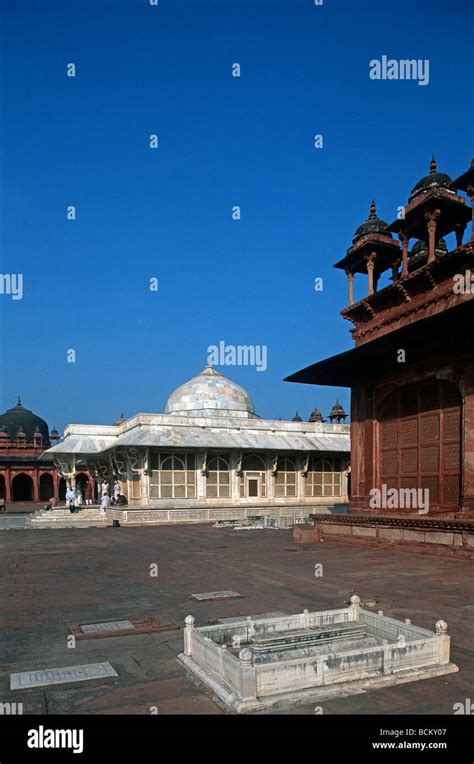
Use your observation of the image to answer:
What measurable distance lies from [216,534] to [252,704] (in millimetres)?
17998

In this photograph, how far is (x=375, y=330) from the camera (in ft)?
66.2

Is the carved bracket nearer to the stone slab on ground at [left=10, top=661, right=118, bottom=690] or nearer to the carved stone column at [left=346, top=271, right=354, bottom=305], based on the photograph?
the carved stone column at [left=346, top=271, right=354, bottom=305]

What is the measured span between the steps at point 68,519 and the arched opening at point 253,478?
25.5 feet

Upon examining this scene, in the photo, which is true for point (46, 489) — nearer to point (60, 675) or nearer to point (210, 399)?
point (210, 399)

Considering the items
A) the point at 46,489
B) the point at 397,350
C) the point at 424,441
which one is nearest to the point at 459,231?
the point at 397,350

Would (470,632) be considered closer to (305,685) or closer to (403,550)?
(305,685)

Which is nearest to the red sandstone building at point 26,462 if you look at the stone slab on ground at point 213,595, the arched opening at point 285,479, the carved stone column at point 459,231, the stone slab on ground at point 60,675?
the arched opening at point 285,479

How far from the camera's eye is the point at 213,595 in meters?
9.06

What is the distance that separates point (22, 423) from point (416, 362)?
188 feet

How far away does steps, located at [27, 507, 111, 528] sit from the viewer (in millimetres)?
28219

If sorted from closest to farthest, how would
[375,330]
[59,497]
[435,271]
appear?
[435,271] → [375,330] → [59,497]

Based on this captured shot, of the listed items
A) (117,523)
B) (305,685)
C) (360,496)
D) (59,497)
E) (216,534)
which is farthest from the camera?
(59,497)

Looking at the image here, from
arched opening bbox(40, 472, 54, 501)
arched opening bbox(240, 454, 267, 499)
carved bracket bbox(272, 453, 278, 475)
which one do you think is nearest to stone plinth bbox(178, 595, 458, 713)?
arched opening bbox(240, 454, 267, 499)
